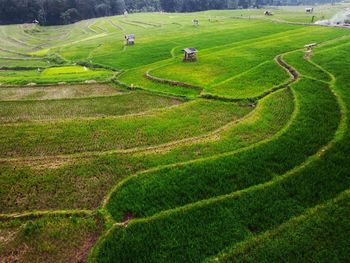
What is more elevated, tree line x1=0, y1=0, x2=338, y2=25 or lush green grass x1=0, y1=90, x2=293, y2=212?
tree line x1=0, y1=0, x2=338, y2=25

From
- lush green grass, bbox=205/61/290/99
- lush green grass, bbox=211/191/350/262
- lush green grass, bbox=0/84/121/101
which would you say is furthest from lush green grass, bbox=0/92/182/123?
→ lush green grass, bbox=211/191/350/262

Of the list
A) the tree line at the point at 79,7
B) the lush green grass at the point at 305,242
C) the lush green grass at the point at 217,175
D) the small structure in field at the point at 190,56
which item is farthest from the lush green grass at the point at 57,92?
the tree line at the point at 79,7

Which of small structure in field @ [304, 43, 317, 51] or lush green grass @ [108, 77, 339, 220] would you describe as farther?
small structure in field @ [304, 43, 317, 51]

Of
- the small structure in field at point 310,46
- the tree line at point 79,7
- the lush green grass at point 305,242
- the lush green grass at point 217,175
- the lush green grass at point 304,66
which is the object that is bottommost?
the lush green grass at point 305,242

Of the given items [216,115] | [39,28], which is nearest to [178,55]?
[216,115]

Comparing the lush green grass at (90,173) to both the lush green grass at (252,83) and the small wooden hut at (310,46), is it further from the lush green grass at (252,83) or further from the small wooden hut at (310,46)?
the small wooden hut at (310,46)

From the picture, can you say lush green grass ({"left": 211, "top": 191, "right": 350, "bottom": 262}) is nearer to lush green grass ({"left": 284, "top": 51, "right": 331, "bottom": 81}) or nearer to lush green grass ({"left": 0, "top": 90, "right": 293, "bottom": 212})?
lush green grass ({"left": 0, "top": 90, "right": 293, "bottom": 212})
